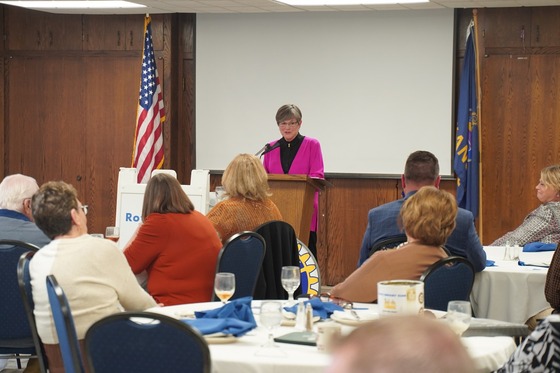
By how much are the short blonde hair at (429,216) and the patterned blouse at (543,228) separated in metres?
2.29

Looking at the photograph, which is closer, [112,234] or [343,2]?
[112,234]

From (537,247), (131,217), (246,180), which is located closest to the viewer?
(246,180)

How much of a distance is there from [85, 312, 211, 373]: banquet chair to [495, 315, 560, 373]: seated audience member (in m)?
0.87

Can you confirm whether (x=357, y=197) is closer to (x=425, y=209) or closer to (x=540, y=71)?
(x=540, y=71)

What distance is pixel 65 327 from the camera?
9.82 ft

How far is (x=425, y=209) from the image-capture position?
3.92m

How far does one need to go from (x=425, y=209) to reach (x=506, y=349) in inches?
39.0

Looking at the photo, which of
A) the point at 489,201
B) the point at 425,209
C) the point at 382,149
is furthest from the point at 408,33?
the point at 425,209

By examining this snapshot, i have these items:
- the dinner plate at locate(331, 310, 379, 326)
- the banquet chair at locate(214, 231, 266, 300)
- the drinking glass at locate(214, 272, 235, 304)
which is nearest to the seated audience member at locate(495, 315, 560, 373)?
the dinner plate at locate(331, 310, 379, 326)

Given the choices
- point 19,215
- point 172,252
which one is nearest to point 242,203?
point 172,252

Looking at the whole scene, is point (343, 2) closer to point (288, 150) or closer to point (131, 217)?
point (288, 150)

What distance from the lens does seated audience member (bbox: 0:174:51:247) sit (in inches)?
192

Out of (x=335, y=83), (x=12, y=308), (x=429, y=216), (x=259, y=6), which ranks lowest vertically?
(x=12, y=308)

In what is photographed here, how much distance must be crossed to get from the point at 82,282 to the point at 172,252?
1.22 metres
